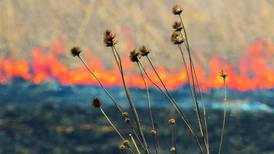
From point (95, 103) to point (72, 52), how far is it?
103 cm

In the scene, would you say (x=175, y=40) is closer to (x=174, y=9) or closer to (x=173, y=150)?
(x=174, y=9)

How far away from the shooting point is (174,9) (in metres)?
8.99

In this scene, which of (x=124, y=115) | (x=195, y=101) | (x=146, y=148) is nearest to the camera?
(x=146, y=148)

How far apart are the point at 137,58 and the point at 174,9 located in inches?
54.3

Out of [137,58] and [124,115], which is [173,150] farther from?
[137,58]

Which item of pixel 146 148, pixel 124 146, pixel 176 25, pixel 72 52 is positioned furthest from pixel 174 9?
pixel 146 148

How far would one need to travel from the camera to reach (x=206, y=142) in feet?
22.0

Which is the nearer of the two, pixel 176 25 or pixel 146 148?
pixel 146 148

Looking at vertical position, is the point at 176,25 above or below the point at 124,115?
above

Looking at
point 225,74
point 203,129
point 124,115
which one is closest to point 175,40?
point 225,74

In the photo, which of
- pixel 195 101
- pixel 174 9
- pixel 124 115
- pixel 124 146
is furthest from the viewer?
pixel 174 9

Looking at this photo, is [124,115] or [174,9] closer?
[124,115]

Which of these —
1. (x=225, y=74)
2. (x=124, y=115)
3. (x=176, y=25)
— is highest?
(x=176, y=25)

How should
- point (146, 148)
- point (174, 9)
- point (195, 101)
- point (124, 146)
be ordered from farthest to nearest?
point (174, 9) → point (124, 146) → point (195, 101) → point (146, 148)
